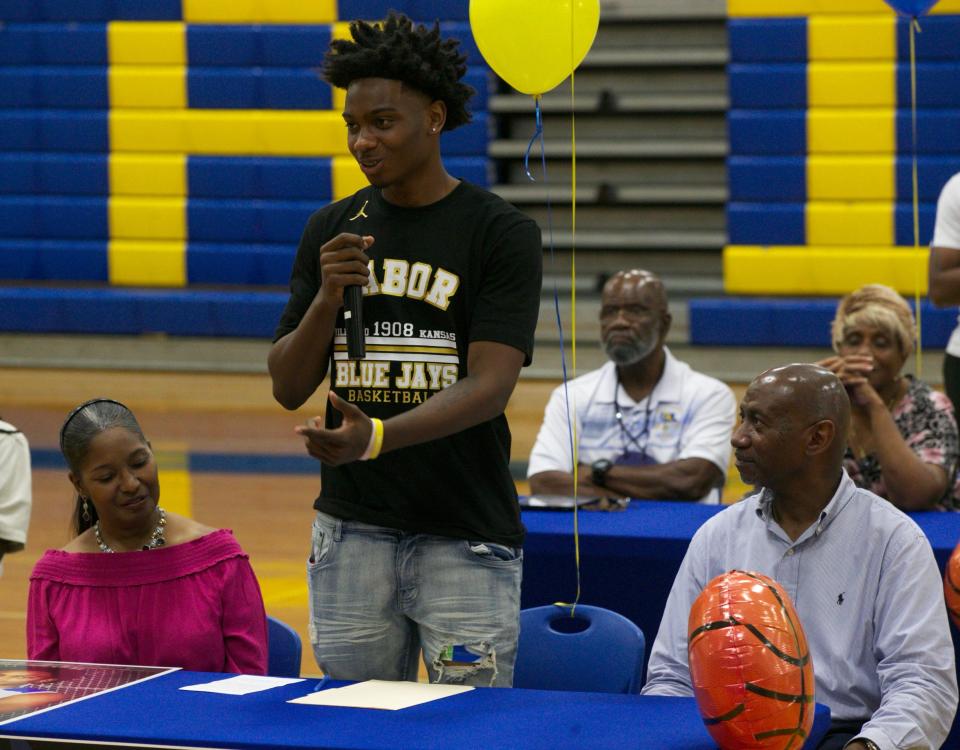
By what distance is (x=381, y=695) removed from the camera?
2.09 m

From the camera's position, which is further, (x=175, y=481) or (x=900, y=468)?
(x=175, y=481)

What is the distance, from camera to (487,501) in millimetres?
2383

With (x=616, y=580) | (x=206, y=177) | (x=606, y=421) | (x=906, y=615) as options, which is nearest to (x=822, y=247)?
(x=206, y=177)

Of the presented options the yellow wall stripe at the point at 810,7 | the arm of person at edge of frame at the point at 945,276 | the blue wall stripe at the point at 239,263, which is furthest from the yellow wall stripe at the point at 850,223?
the arm of person at edge of frame at the point at 945,276

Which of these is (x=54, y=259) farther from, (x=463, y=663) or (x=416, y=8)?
(x=463, y=663)

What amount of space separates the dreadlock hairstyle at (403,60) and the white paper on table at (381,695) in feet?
2.90

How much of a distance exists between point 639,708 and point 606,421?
216 cm

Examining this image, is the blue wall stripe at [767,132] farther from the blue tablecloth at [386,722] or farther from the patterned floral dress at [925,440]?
the blue tablecloth at [386,722]

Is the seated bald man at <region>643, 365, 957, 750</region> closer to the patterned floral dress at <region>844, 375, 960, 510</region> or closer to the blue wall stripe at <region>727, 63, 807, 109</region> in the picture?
the patterned floral dress at <region>844, 375, 960, 510</region>

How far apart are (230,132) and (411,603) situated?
7.72 metres

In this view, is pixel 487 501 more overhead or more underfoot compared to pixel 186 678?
more overhead

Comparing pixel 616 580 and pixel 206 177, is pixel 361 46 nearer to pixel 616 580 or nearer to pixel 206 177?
pixel 616 580

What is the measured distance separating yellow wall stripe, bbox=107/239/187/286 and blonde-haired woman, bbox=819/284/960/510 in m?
6.64

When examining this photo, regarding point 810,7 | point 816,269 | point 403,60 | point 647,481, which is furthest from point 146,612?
point 810,7
